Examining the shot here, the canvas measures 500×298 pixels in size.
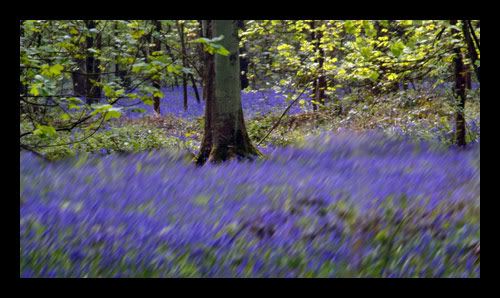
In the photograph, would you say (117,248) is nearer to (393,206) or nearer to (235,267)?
(235,267)

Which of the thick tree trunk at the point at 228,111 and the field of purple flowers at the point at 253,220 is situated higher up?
the thick tree trunk at the point at 228,111

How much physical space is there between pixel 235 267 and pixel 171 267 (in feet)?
1.73

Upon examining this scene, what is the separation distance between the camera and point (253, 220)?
420 centimetres

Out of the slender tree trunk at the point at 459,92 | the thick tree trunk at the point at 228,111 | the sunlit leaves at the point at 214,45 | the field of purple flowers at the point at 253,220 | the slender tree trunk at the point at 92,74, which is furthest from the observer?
the slender tree trunk at the point at 459,92

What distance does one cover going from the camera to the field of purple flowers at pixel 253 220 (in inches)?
144

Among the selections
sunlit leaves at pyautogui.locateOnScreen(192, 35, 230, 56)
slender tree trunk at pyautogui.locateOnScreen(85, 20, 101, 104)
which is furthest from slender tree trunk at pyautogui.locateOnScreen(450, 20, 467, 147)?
→ slender tree trunk at pyautogui.locateOnScreen(85, 20, 101, 104)

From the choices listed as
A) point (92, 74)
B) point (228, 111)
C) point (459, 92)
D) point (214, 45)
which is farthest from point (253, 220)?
point (459, 92)

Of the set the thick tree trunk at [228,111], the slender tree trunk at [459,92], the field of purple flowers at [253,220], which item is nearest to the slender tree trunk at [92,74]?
the field of purple flowers at [253,220]

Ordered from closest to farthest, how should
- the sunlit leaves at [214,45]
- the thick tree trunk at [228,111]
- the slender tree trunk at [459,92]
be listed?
1. the sunlit leaves at [214,45]
2. the thick tree trunk at [228,111]
3. the slender tree trunk at [459,92]

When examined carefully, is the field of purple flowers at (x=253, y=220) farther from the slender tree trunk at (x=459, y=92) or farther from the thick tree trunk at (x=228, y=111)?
the slender tree trunk at (x=459, y=92)

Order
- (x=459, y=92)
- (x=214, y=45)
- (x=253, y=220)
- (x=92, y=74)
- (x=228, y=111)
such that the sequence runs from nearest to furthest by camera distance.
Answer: (x=214, y=45), (x=253, y=220), (x=92, y=74), (x=228, y=111), (x=459, y=92)

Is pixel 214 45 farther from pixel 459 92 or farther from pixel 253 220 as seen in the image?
A: pixel 459 92

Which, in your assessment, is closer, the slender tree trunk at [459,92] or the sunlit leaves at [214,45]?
the sunlit leaves at [214,45]
